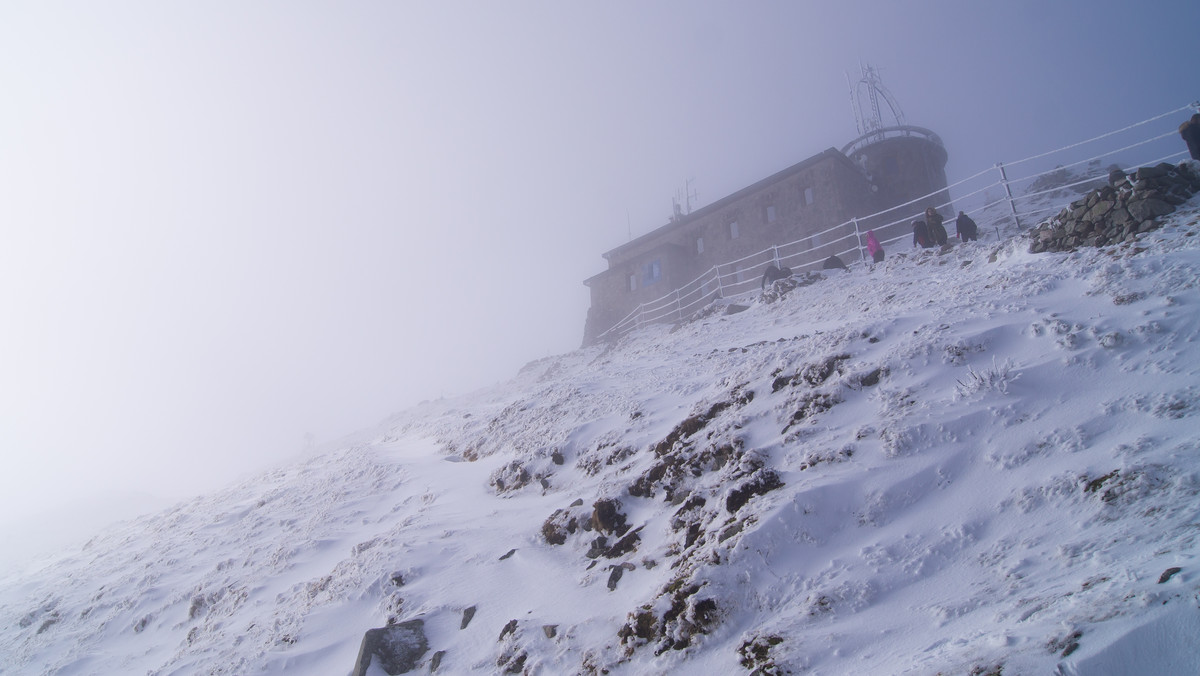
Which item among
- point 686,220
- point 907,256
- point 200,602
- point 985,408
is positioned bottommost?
point 200,602

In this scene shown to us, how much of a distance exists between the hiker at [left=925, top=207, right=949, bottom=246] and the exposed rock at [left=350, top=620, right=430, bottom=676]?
54.6ft

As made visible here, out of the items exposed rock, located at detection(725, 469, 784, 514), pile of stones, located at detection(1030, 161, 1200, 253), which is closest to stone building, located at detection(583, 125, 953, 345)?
pile of stones, located at detection(1030, 161, 1200, 253)

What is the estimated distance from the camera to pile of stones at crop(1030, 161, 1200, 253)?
10227mm

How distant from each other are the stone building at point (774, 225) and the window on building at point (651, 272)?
0.06 meters

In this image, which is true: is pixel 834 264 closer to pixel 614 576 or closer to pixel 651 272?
pixel 614 576

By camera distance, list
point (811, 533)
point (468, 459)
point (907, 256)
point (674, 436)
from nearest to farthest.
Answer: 1. point (811, 533)
2. point (674, 436)
3. point (468, 459)
4. point (907, 256)

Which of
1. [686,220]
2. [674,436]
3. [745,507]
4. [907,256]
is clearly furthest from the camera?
[686,220]

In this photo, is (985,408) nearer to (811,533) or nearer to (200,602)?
(811,533)

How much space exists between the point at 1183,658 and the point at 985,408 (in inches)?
148

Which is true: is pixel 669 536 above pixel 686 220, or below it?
below

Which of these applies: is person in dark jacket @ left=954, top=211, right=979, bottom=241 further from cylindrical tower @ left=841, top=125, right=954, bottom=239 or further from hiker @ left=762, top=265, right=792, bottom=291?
cylindrical tower @ left=841, top=125, right=954, bottom=239

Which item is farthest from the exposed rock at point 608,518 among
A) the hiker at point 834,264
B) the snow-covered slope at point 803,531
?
the hiker at point 834,264

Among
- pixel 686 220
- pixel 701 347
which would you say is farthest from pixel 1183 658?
pixel 686 220

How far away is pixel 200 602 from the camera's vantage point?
32.9ft
